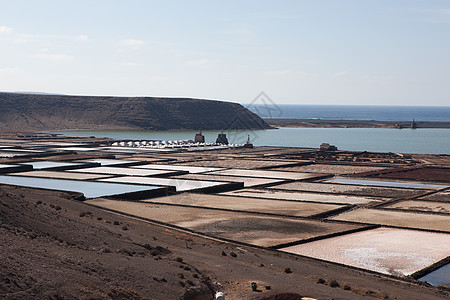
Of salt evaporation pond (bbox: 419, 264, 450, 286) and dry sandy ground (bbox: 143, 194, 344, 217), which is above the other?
dry sandy ground (bbox: 143, 194, 344, 217)

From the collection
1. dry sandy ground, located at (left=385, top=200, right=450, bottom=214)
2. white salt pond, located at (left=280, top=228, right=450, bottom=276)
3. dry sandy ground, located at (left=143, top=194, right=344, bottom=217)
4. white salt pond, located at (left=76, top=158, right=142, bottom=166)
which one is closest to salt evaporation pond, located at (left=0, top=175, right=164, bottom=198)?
dry sandy ground, located at (left=143, top=194, right=344, bottom=217)

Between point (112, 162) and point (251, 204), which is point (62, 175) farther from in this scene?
point (251, 204)

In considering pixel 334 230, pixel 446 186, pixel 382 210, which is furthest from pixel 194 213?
pixel 446 186

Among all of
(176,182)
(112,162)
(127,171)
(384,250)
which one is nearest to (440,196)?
(384,250)

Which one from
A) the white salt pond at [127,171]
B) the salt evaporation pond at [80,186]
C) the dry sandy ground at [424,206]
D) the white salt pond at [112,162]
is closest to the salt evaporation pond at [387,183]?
the dry sandy ground at [424,206]

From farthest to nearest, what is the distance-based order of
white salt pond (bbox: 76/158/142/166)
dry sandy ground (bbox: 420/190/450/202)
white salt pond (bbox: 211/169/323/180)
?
1. white salt pond (bbox: 76/158/142/166)
2. white salt pond (bbox: 211/169/323/180)
3. dry sandy ground (bbox: 420/190/450/202)

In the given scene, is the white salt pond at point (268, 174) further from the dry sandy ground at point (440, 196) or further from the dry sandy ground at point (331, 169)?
the dry sandy ground at point (440, 196)

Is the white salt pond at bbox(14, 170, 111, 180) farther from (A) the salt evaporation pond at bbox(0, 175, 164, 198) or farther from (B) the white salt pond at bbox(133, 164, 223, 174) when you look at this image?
(B) the white salt pond at bbox(133, 164, 223, 174)
